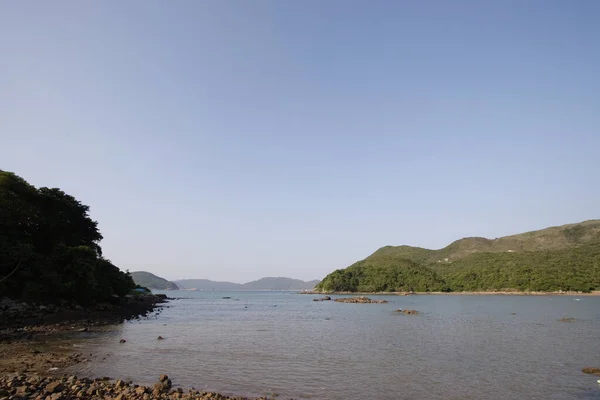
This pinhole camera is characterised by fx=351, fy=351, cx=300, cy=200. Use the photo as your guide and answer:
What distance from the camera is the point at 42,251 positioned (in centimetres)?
5538

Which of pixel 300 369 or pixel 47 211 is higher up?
pixel 47 211

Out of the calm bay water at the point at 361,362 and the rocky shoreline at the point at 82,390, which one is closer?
the rocky shoreline at the point at 82,390

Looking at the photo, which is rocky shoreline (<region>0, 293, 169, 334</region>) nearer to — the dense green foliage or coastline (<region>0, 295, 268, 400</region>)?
coastline (<region>0, 295, 268, 400</region>)

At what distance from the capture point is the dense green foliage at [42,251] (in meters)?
46.6

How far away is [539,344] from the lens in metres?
32.9

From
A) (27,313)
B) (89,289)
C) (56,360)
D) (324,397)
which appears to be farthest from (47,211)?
(324,397)

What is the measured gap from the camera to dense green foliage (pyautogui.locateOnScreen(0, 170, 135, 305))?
153 feet

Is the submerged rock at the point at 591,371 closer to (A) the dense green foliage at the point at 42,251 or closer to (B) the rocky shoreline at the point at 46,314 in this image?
(B) the rocky shoreline at the point at 46,314

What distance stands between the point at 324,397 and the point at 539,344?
1061 inches

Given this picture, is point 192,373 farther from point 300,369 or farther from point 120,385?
point 300,369

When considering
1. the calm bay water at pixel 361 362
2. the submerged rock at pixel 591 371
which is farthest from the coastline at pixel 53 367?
the submerged rock at pixel 591 371

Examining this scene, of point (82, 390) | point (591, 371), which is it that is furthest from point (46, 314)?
point (591, 371)

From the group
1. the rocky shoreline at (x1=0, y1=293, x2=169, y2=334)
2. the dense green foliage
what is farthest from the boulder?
the dense green foliage

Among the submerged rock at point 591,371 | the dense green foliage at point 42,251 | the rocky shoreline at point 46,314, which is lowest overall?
the submerged rock at point 591,371
